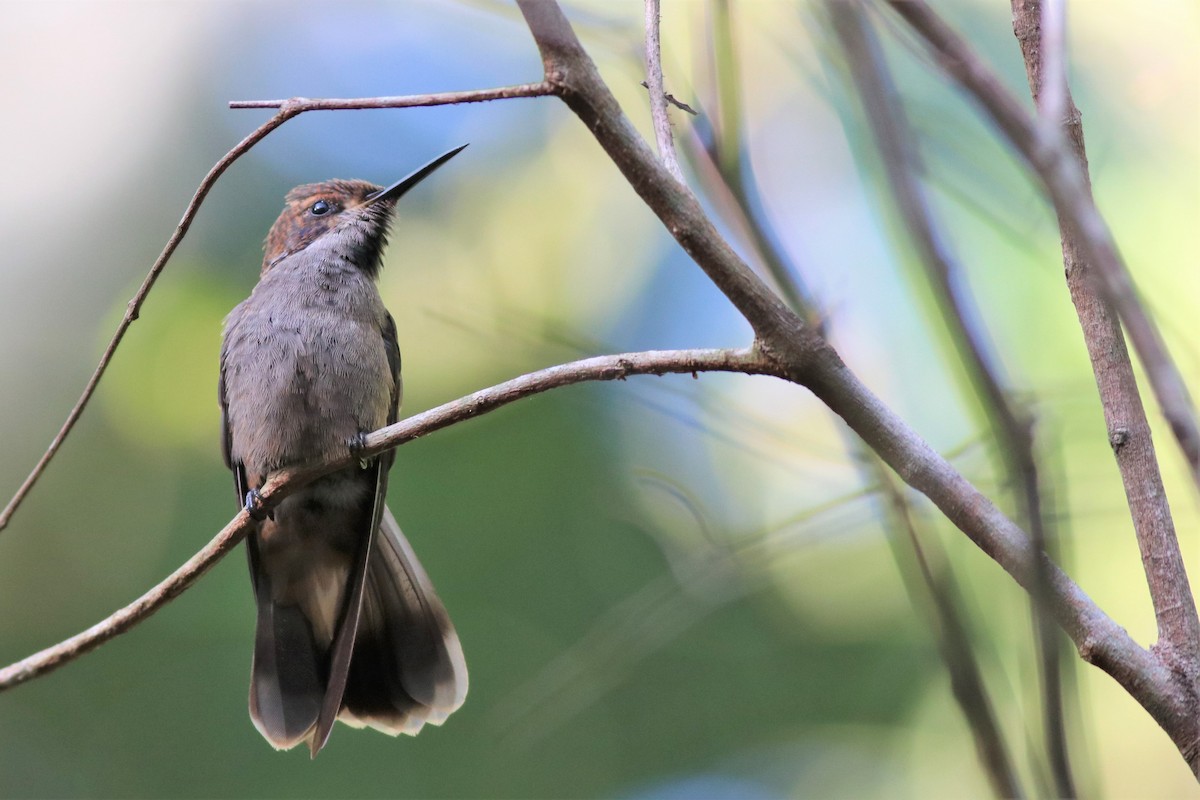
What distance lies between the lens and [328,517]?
3.93 m

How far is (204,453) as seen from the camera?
6.74m

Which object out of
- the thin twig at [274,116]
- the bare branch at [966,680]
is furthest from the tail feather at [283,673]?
the bare branch at [966,680]

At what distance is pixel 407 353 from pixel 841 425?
5.01 meters

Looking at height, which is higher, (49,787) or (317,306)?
(317,306)

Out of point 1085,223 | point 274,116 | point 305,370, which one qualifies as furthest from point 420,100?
point 305,370

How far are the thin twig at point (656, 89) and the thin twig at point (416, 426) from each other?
0.33 m

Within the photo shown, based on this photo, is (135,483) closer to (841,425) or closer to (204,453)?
(204,453)

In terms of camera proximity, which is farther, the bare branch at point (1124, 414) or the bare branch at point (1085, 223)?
the bare branch at point (1124, 414)

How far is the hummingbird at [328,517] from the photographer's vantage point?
11.8 feet

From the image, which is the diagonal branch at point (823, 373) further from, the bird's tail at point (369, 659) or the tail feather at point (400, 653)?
the tail feather at point (400, 653)

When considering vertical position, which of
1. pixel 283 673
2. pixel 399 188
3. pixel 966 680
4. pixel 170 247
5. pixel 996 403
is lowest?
pixel 966 680

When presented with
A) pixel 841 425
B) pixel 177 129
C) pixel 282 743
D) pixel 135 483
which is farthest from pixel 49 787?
pixel 841 425

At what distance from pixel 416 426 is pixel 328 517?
189cm

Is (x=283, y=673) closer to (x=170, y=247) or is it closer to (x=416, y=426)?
(x=416, y=426)
